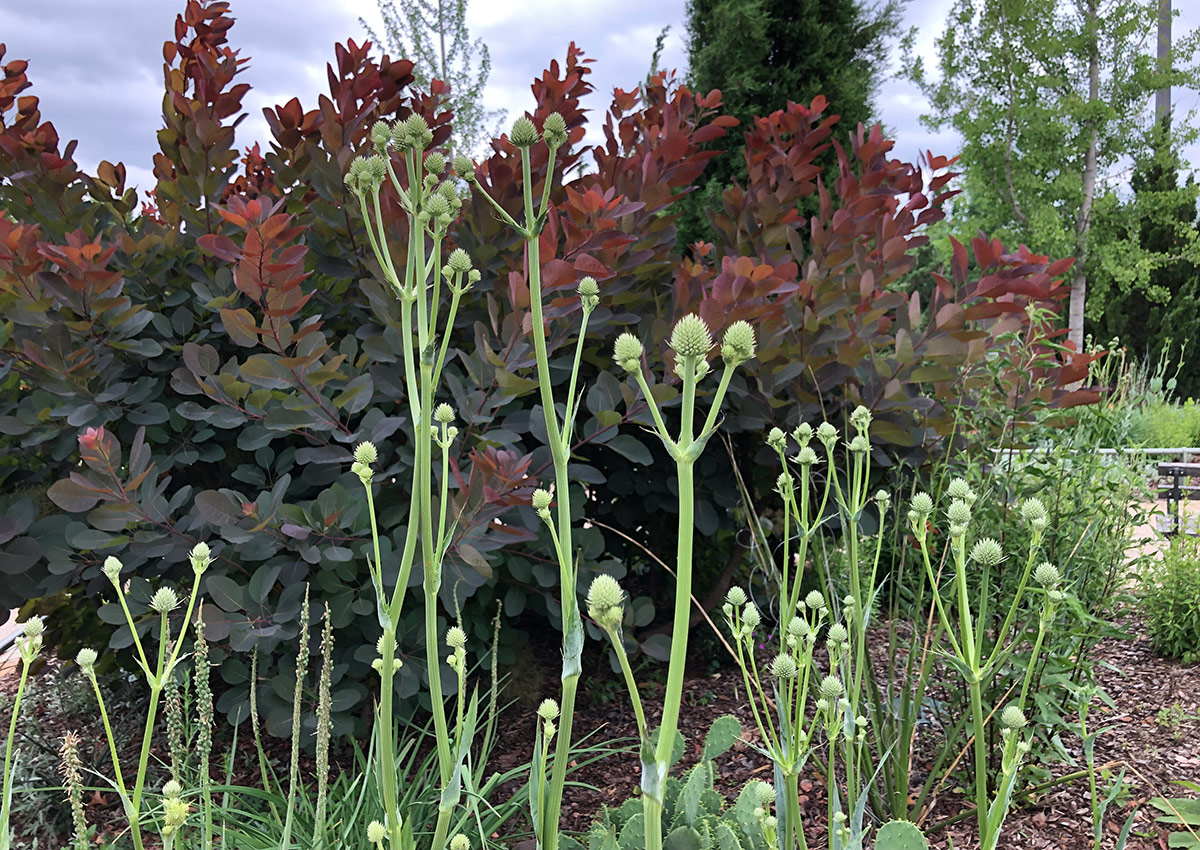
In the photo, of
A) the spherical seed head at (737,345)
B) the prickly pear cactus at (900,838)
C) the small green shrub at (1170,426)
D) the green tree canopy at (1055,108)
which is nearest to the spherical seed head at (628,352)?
the spherical seed head at (737,345)

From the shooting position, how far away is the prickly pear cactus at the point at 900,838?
1.46m

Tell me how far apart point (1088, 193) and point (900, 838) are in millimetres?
17829

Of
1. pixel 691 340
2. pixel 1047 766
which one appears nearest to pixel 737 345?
pixel 691 340

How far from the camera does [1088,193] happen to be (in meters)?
16.0

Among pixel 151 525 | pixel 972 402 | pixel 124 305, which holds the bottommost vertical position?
pixel 151 525

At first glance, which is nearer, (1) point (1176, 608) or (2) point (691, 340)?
(2) point (691, 340)

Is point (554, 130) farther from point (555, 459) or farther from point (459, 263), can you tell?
point (555, 459)

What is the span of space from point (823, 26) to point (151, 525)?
796 cm

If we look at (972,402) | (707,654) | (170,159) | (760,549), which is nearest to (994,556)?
(760,549)

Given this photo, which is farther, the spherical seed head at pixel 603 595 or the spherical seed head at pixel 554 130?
the spherical seed head at pixel 554 130

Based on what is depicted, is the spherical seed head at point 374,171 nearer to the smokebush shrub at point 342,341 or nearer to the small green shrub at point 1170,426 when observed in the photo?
the smokebush shrub at point 342,341

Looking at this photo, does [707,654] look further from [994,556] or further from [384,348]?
[994,556]

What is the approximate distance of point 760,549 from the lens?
240cm

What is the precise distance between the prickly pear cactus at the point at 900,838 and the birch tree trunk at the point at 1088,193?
1598 cm
